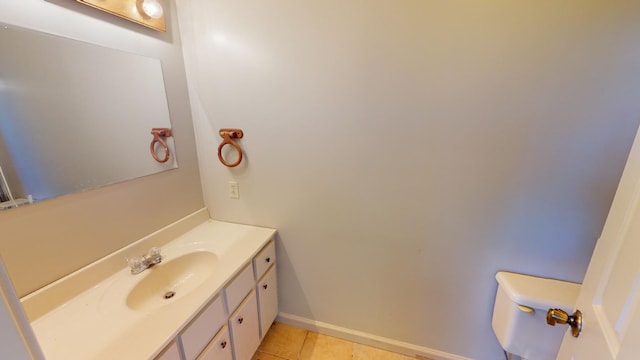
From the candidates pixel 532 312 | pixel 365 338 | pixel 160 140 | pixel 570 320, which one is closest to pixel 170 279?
pixel 160 140

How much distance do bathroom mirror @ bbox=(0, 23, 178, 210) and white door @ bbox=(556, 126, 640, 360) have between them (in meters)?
1.77

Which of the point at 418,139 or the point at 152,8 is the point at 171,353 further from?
the point at 152,8

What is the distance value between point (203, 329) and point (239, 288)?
0.82 ft

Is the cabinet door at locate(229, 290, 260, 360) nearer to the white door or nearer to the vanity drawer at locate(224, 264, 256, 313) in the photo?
the vanity drawer at locate(224, 264, 256, 313)

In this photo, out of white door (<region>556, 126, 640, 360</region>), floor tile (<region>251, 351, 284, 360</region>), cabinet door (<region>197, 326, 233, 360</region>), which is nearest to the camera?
white door (<region>556, 126, 640, 360</region>)

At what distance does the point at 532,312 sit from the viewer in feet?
3.66

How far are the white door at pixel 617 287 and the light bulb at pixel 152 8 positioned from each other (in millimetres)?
1880

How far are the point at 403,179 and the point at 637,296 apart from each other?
84 cm

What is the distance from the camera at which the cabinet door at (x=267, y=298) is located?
1478mm

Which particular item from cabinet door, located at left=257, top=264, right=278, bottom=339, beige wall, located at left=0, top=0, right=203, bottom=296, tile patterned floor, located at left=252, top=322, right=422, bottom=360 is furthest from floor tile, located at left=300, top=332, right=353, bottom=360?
beige wall, located at left=0, top=0, right=203, bottom=296

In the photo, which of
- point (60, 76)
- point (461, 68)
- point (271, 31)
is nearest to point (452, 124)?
point (461, 68)

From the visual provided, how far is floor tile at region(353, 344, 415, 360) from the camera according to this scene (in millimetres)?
1576

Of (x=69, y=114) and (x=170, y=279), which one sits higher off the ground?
(x=69, y=114)

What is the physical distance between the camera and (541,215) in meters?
1.15
